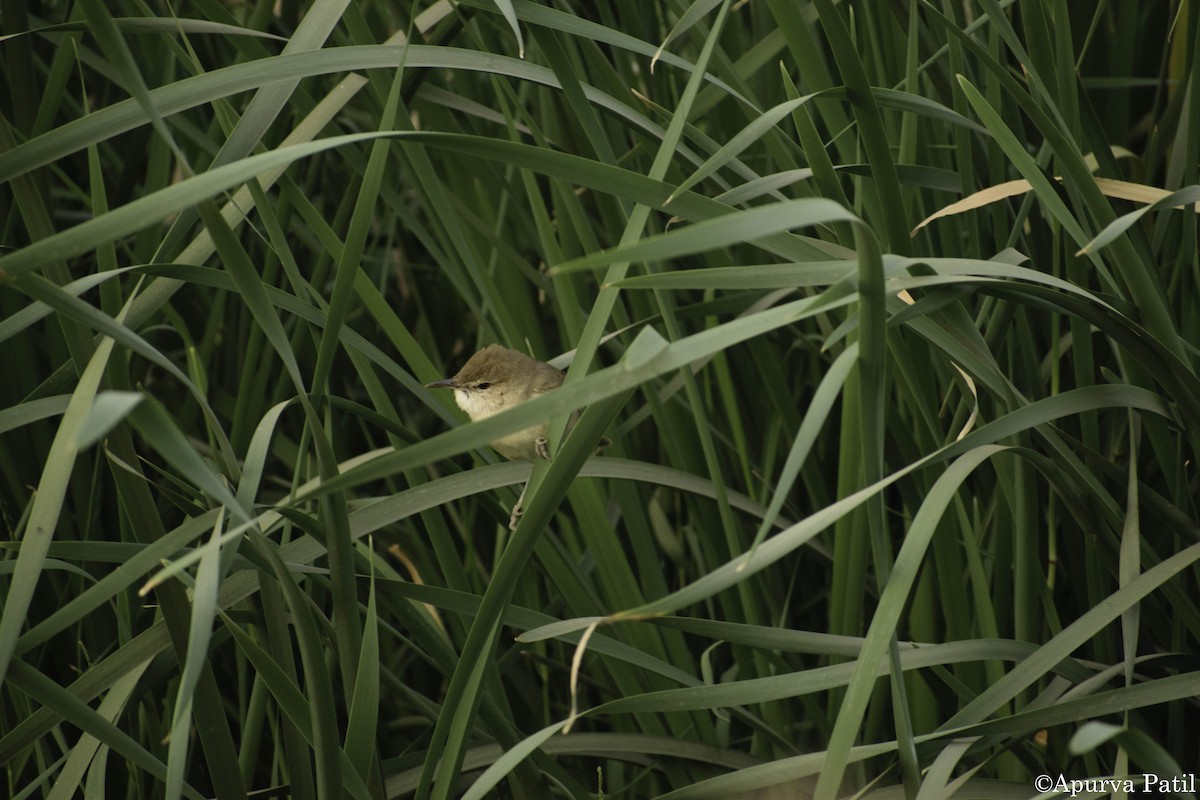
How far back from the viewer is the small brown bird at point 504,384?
7.63ft

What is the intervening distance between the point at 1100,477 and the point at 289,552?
1265 millimetres

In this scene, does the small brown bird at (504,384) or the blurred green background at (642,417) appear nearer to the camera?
the blurred green background at (642,417)

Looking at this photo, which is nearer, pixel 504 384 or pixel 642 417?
pixel 642 417

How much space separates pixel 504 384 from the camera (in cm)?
247

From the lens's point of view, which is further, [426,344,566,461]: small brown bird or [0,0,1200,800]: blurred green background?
[426,344,566,461]: small brown bird

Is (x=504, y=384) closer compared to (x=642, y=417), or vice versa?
(x=642, y=417)

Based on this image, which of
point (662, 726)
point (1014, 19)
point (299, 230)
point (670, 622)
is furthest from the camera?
point (299, 230)

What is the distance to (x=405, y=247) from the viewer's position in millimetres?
2807

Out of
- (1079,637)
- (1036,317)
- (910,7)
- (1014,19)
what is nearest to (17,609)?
(1079,637)

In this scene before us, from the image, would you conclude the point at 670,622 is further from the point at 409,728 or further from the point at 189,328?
the point at 189,328

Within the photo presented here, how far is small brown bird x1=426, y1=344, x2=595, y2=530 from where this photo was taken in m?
2.32

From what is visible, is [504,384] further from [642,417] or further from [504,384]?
[642,417]

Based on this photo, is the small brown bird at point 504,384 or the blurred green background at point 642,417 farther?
the small brown bird at point 504,384

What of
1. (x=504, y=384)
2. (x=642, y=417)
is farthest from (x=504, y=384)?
(x=642, y=417)
